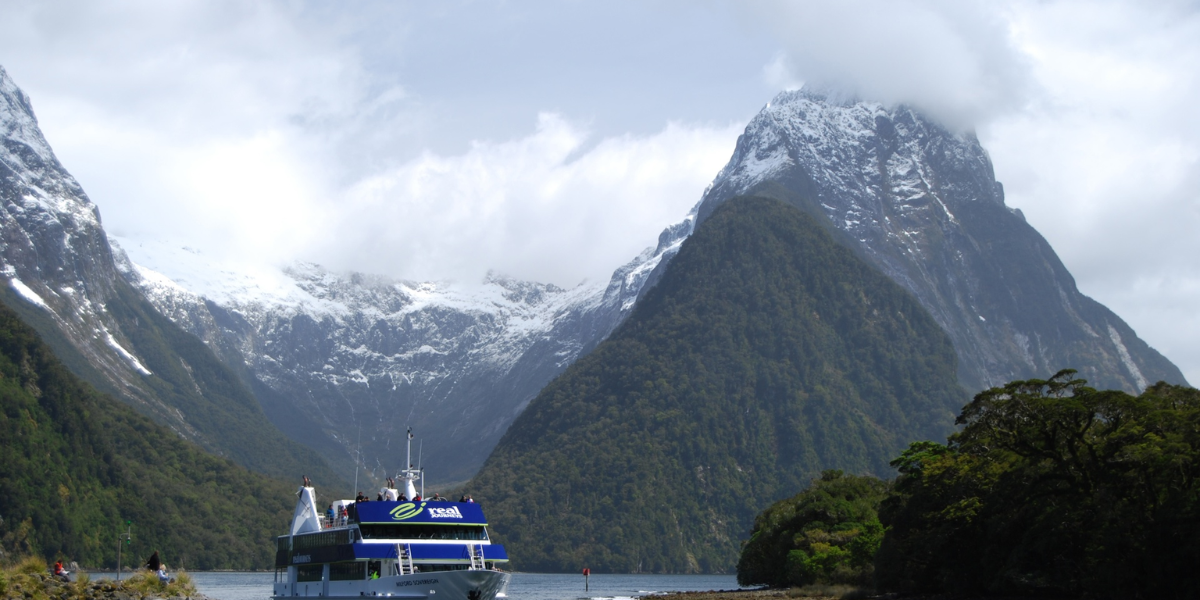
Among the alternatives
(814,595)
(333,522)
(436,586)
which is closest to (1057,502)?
(814,595)

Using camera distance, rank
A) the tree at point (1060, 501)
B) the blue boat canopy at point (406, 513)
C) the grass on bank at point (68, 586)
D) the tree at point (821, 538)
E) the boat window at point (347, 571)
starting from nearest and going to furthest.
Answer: the tree at point (1060, 501) < the grass on bank at point (68, 586) < the blue boat canopy at point (406, 513) < the boat window at point (347, 571) < the tree at point (821, 538)

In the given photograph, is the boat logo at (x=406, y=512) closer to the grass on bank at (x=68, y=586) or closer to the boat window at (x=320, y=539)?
the boat window at (x=320, y=539)

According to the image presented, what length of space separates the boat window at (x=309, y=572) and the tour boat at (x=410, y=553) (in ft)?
3.74

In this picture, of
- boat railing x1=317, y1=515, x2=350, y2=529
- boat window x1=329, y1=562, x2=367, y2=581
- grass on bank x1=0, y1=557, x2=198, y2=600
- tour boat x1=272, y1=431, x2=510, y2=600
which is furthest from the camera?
boat railing x1=317, y1=515, x2=350, y2=529

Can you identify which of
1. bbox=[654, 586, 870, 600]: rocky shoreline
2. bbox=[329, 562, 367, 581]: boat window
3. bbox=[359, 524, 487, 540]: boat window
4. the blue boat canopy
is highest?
the blue boat canopy

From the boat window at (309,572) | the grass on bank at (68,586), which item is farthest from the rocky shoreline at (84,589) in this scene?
the boat window at (309,572)

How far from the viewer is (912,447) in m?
113

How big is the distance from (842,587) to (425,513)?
44402mm

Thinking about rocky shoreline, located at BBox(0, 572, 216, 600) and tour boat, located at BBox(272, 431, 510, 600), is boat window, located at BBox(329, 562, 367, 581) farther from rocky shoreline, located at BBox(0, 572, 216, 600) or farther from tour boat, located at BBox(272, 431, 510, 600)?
rocky shoreline, located at BBox(0, 572, 216, 600)

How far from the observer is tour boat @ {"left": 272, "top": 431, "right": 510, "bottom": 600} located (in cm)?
7725

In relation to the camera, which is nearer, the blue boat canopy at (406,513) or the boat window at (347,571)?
the blue boat canopy at (406,513)

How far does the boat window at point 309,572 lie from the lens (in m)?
88.0

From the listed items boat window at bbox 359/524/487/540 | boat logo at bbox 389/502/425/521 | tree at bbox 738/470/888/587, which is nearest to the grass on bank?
boat window at bbox 359/524/487/540

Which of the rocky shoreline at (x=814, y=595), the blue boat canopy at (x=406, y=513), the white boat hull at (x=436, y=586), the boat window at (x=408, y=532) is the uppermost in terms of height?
the blue boat canopy at (x=406, y=513)
